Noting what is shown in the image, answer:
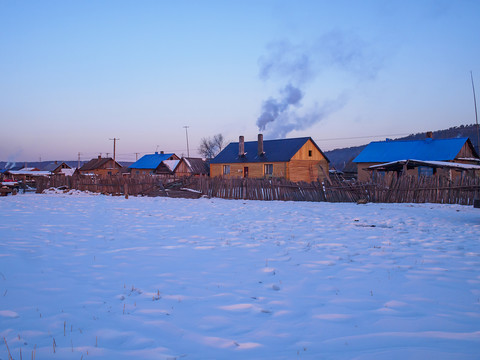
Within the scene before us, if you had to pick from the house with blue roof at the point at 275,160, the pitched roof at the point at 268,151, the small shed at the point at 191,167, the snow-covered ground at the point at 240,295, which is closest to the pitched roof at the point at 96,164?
the small shed at the point at 191,167

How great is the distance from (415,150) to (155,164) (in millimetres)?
39466

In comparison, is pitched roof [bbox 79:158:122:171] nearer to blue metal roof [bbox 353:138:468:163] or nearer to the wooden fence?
the wooden fence

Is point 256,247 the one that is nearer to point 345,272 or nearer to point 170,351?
point 345,272

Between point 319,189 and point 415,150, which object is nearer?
point 319,189

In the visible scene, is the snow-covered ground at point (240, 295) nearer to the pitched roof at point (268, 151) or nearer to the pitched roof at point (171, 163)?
the pitched roof at point (268, 151)

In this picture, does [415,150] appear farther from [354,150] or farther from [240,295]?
[354,150]

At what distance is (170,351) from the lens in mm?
2691

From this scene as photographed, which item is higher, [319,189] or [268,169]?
[268,169]

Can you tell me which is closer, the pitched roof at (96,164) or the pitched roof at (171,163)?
the pitched roof at (171,163)

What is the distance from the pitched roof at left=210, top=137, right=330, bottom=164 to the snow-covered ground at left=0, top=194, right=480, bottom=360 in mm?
28143

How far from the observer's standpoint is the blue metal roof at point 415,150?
30.5 metres

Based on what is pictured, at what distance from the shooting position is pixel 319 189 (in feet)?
51.8

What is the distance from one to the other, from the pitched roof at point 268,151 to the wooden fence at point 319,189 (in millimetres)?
16989

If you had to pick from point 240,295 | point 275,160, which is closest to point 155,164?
point 275,160
